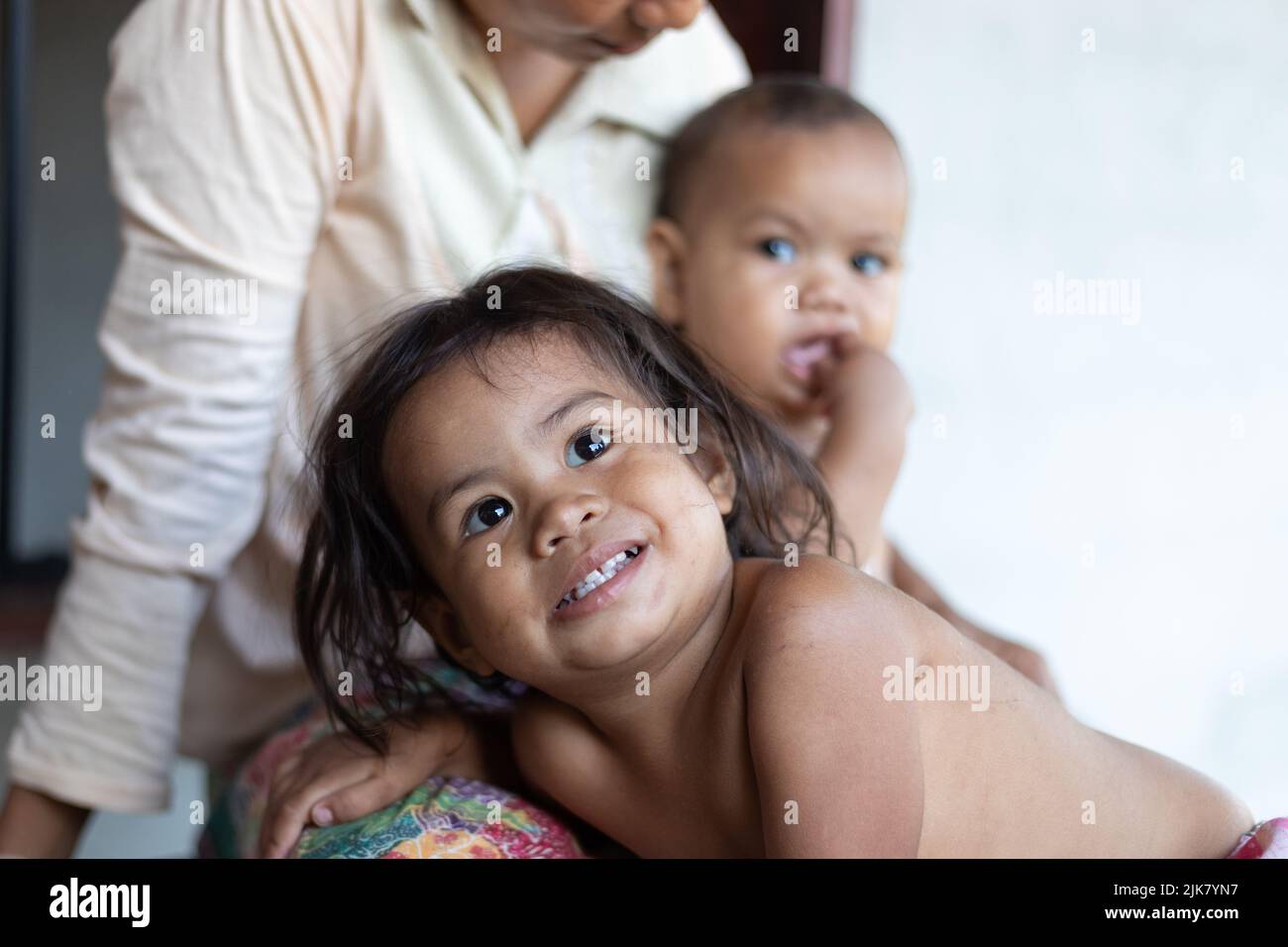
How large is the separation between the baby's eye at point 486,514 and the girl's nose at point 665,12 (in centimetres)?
43

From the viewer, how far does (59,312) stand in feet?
6.85

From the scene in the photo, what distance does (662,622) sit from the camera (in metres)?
0.80

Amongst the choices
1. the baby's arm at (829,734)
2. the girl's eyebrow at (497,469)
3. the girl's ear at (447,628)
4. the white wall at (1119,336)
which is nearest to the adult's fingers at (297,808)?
the girl's ear at (447,628)

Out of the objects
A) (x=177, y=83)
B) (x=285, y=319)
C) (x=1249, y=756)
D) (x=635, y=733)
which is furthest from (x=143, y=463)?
(x=1249, y=756)

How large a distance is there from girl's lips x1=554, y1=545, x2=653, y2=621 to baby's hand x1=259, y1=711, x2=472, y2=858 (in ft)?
0.72

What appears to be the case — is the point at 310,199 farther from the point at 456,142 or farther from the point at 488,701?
the point at 488,701

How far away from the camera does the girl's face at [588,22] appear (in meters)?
1.03

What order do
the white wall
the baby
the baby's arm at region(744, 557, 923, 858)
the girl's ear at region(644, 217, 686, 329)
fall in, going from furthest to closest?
the white wall < the girl's ear at region(644, 217, 686, 329) < the baby < the baby's arm at region(744, 557, 923, 858)

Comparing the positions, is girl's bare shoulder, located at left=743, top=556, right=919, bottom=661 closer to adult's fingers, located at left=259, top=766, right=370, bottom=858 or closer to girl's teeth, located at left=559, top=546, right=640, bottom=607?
girl's teeth, located at left=559, top=546, right=640, bottom=607

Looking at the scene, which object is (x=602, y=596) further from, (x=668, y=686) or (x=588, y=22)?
(x=588, y=22)

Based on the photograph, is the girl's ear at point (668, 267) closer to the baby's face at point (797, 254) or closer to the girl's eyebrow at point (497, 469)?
the baby's face at point (797, 254)

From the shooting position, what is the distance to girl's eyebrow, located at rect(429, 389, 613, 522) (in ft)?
2.74

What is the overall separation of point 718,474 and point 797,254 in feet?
1.19

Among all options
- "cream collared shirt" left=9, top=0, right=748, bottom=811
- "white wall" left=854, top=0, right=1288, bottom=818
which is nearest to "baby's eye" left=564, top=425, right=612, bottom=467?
"cream collared shirt" left=9, top=0, right=748, bottom=811
